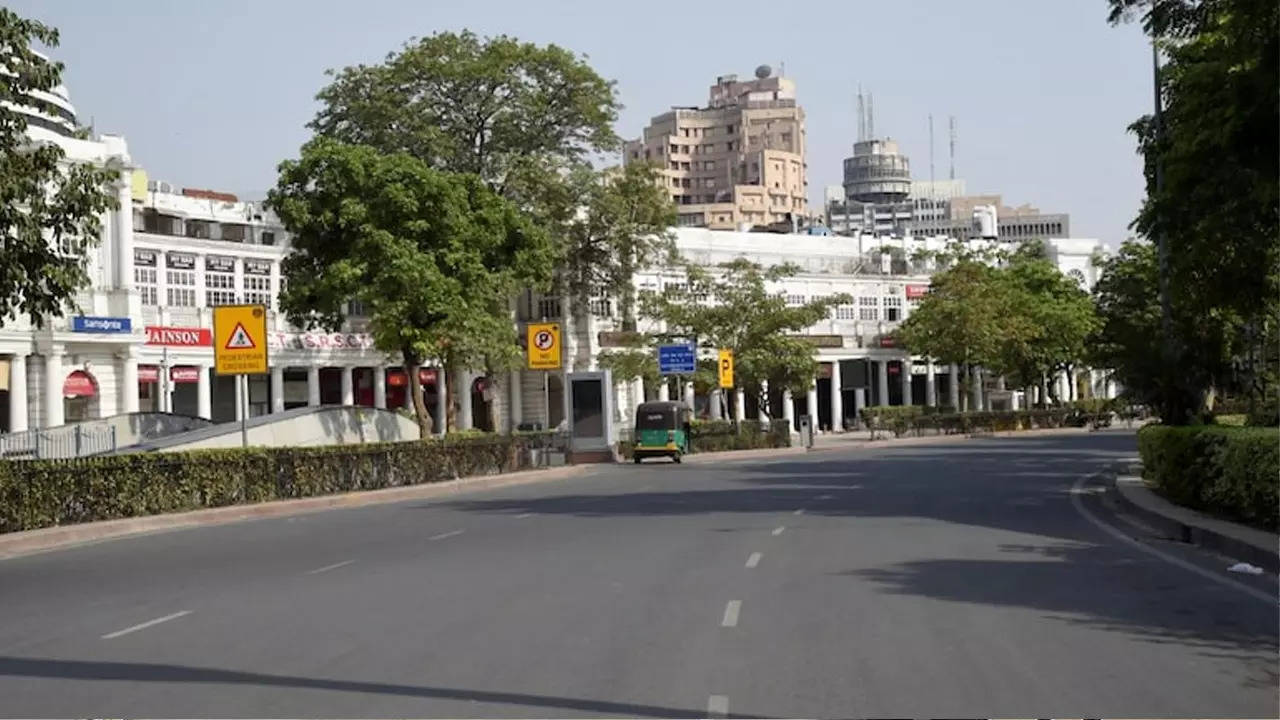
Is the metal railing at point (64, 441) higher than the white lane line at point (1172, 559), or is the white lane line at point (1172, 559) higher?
the metal railing at point (64, 441)

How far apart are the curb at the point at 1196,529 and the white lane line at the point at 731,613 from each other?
18.3 ft

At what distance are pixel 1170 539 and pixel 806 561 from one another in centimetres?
577

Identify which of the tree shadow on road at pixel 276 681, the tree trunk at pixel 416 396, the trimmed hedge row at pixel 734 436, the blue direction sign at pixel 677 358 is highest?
the blue direction sign at pixel 677 358

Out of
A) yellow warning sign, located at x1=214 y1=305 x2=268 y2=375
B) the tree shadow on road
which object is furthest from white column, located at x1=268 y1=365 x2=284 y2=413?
the tree shadow on road

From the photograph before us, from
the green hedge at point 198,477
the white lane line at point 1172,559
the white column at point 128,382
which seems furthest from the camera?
the white column at point 128,382

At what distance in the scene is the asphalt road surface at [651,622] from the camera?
9.30 meters

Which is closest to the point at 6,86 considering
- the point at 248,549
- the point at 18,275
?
the point at 18,275

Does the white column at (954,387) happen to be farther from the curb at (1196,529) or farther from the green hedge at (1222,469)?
the green hedge at (1222,469)

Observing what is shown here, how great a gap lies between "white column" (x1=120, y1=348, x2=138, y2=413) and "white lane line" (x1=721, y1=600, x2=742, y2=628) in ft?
169

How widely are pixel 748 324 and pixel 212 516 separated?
45.2 m

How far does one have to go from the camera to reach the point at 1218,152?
20.8m

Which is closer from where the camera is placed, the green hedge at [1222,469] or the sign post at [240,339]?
the green hedge at [1222,469]

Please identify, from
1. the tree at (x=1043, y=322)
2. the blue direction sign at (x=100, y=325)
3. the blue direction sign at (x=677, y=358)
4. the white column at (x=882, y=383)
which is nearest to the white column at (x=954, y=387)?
the tree at (x=1043, y=322)

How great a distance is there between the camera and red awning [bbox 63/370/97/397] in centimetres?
5997
